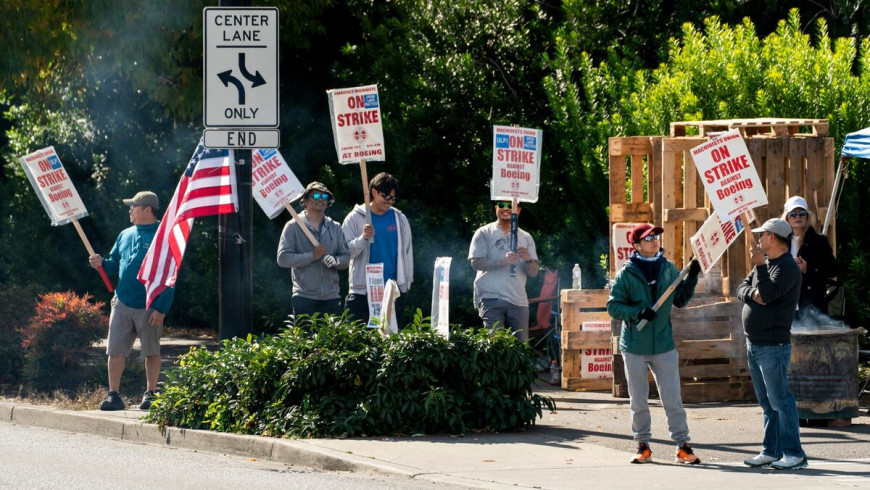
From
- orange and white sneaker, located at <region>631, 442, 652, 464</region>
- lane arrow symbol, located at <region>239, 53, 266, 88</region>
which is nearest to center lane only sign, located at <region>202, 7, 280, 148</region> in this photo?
lane arrow symbol, located at <region>239, 53, 266, 88</region>

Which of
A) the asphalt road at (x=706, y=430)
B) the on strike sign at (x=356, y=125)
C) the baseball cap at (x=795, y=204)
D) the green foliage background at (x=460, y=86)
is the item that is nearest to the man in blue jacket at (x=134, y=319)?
the on strike sign at (x=356, y=125)

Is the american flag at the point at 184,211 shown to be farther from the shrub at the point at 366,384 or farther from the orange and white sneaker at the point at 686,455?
the orange and white sneaker at the point at 686,455

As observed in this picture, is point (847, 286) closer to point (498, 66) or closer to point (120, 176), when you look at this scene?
point (498, 66)

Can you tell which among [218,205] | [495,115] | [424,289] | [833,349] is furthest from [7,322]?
[833,349]

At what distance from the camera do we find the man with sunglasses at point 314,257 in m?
12.1

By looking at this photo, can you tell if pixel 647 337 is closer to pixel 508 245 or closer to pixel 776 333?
pixel 776 333

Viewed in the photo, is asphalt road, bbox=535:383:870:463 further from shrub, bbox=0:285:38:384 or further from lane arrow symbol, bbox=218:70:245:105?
shrub, bbox=0:285:38:384

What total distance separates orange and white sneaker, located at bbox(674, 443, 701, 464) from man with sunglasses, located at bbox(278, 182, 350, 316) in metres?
4.10

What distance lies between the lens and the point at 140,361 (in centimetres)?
1418

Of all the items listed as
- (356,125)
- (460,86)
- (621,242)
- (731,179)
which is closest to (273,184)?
(356,125)

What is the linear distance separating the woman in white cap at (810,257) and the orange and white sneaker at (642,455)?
263cm

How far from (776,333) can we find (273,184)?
5268 millimetres

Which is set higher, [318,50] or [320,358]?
[318,50]

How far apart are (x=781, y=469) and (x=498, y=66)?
9.46m
